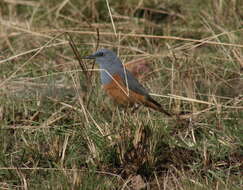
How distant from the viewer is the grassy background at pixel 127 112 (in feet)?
12.9

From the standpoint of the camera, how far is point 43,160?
13.6ft

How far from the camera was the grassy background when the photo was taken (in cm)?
392

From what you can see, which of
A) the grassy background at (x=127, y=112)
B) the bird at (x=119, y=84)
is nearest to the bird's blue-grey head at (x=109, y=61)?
the bird at (x=119, y=84)

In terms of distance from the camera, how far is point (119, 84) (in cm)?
521

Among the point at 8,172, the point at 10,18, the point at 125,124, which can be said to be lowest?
the point at 8,172

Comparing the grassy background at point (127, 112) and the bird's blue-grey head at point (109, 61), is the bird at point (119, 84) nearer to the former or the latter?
the bird's blue-grey head at point (109, 61)

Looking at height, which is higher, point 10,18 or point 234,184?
point 10,18

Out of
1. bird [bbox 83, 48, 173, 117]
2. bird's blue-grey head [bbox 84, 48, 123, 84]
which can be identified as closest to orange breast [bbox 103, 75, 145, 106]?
bird [bbox 83, 48, 173, 117]

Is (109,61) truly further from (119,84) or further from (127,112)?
(127,112)

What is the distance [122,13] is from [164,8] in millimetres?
494

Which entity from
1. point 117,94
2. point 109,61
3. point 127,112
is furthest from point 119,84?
point 127,112

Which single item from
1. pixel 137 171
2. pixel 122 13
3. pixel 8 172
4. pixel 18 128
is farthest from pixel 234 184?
pixel 122 13

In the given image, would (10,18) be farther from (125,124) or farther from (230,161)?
(230,161)

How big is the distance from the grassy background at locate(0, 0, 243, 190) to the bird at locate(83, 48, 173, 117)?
0.10 metres
